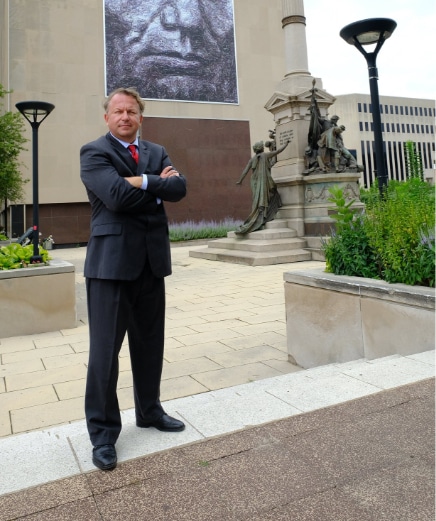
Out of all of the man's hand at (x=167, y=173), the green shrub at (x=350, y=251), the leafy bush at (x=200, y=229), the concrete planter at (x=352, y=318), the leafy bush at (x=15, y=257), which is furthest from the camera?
the leafy bush at (x=200, y=229)

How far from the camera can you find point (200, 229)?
2678 centimetres

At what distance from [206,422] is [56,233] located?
1040 inches

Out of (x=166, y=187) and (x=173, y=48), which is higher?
(x=173, y=48)

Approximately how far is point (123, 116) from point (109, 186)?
447 millimetres

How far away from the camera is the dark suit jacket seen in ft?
7.74

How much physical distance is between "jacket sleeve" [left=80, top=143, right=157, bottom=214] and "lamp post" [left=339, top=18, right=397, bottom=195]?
5.14m

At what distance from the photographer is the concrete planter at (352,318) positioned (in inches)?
141

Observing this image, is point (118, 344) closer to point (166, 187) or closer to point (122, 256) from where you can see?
point (122, 256)

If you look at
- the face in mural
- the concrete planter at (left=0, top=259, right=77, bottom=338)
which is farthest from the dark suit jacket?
the face in mural

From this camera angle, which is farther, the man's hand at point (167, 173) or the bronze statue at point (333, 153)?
the bronze statue at point (333, 153)

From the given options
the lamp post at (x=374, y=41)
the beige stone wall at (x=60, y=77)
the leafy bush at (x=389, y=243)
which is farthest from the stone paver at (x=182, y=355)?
the beige stone wall at (x=60, y=77)

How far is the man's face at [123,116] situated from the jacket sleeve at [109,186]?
0.17m

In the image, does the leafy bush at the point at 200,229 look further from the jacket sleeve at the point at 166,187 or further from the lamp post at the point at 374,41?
the jacket sleeve at the point at 166,187

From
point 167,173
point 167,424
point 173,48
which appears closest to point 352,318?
point 167,424
